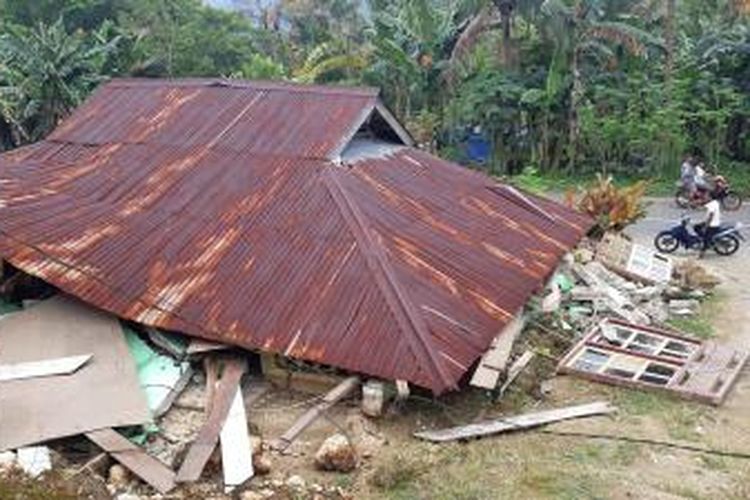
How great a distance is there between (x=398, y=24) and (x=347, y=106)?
1282 cm

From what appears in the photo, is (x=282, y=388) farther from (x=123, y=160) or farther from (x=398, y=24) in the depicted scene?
(x=398, y=24)

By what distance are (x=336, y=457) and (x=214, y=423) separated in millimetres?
1328

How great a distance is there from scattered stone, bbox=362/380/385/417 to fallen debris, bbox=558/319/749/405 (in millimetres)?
2885

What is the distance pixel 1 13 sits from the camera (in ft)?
113

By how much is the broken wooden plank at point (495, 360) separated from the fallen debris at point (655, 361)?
33.0 inches

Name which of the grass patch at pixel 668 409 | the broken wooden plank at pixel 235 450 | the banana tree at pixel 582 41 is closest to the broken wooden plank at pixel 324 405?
the broken wooden plank at pixel 235 450

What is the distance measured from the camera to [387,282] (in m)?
10.7

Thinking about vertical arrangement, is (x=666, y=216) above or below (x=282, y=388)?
below

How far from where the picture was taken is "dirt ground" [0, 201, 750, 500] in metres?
8.93

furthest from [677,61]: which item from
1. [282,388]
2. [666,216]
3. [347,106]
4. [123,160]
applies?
[282,388]

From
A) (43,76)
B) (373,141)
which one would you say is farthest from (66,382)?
(43,76)

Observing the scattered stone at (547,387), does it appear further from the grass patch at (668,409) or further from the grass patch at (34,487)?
the grass patch at (34,487)

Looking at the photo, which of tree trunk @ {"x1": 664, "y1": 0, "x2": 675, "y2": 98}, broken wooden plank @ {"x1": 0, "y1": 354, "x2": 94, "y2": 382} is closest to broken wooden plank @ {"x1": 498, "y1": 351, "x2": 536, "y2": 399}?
broken wooden plank @ {"x1": 0, "y1": 354, "x2": 94, "y2": 382}

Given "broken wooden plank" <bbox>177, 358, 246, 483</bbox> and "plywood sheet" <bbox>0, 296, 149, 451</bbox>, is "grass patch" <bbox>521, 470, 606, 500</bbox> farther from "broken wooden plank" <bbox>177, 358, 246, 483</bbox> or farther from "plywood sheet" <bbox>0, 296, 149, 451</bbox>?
"plywood sheet" <bbox>0, 296, 149, 451</bbox>
